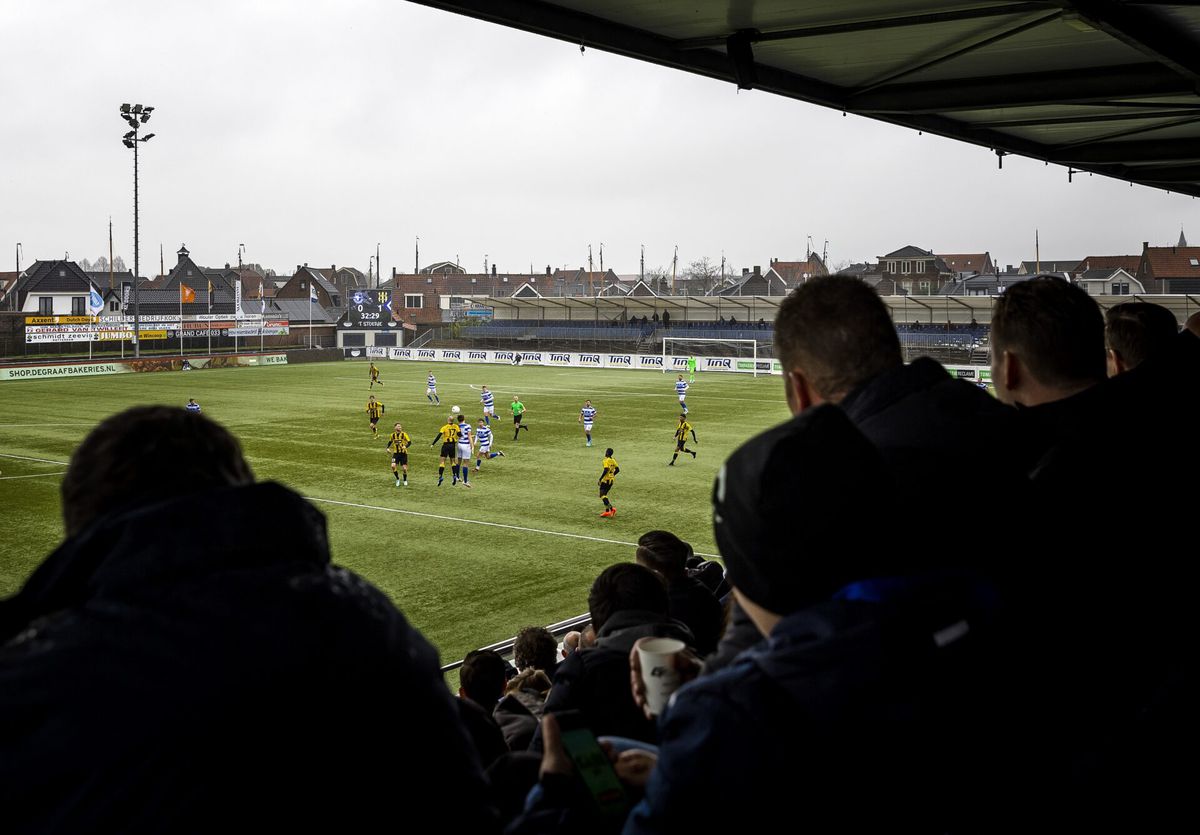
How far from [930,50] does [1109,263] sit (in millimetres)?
100041

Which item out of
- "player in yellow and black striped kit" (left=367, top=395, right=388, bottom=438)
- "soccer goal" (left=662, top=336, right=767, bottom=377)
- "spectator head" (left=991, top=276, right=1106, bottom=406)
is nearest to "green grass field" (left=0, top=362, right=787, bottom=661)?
"player in yellow and black striped kit" (left=367, top=395, right=388, bottom=438)

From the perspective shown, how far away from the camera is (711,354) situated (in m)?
71.8

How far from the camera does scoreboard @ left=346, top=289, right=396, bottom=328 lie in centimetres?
7956

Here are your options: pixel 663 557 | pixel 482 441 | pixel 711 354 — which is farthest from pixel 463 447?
pixel 711 354

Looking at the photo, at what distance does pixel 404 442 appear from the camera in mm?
23906

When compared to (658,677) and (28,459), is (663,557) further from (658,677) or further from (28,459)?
(28,459)

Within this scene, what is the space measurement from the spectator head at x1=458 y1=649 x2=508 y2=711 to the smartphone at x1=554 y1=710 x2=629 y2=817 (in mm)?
3481

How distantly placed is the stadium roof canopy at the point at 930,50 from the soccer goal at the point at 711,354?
48.0 meters

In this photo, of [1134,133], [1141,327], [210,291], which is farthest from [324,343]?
[1141,327]

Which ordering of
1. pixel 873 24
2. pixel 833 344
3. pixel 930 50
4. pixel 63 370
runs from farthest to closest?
1. pixel 63 370
2. pixel 930 50
3. pixel 873 24
4. pixel 833 344

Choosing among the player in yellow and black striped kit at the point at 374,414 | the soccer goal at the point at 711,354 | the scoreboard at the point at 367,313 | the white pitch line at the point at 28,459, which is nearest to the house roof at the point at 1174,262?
the soccer goal at the point at 711,354

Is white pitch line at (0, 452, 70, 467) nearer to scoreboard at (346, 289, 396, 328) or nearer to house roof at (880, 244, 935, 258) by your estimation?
scoreboard at (346, 289, 396, 328)

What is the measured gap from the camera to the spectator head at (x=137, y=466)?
1721mm

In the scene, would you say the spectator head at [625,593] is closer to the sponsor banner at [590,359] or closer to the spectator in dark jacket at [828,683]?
the spectator in dark jacket at [828,683]
